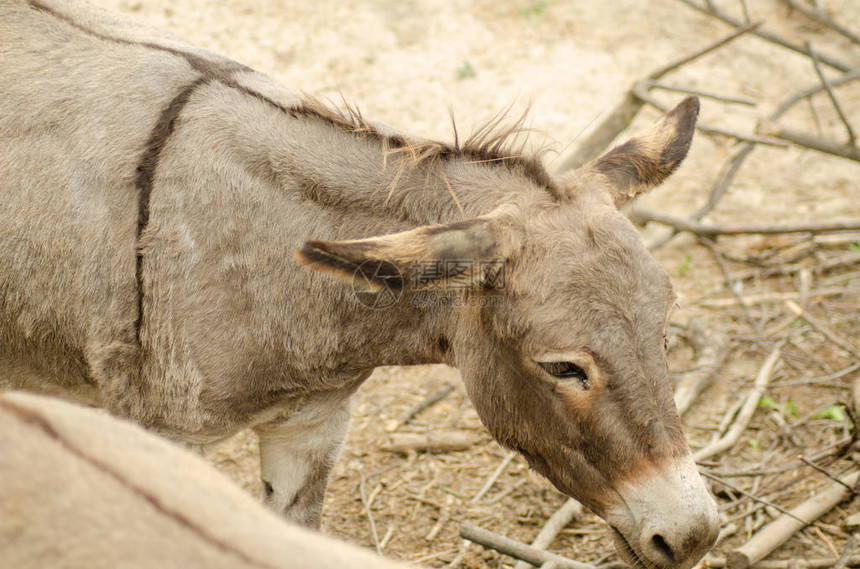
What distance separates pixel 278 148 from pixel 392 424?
266 centimetres

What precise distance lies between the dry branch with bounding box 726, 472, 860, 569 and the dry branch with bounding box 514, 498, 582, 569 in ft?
2.83

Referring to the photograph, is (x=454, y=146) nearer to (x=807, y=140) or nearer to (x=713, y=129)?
(x=713, y=129)

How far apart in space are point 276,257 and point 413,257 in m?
0.75

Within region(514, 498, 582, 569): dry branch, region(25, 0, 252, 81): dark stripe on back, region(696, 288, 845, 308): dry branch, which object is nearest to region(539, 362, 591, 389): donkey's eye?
region(514, 498, 582, 569): dry branch

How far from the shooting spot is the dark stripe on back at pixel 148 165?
305 cm

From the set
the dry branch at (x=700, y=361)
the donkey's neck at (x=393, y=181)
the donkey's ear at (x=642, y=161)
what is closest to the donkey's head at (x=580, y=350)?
the donkey's neck at (x=393, y=181)

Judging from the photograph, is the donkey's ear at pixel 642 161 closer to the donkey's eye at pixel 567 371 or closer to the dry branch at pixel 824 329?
the donkey's eye at pixel 567 371

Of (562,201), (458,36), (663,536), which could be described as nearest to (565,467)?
(663,536)

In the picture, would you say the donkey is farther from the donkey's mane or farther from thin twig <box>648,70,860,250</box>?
thin twig <box>648,70,860,250</box>

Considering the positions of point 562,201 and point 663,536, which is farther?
point 562,201

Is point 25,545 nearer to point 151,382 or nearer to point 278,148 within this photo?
point 151,382

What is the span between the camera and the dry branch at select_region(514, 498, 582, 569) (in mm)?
4148

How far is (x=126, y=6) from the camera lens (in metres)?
8.23

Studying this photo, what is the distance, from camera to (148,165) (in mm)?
3080
